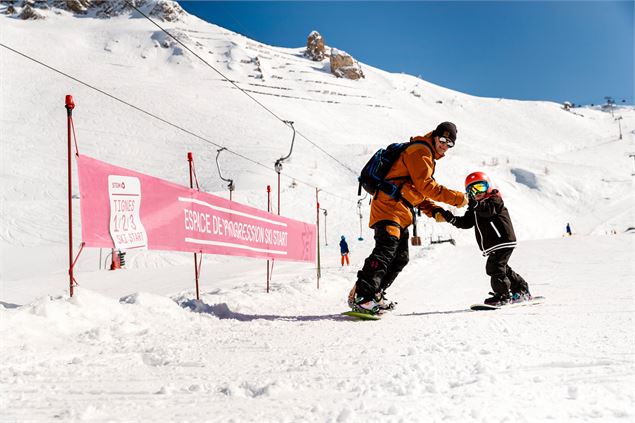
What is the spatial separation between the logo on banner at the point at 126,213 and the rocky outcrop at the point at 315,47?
112059mm

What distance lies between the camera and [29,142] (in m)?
39.1

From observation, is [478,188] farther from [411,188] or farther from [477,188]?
[411,188]

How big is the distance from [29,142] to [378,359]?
4511 centimetres

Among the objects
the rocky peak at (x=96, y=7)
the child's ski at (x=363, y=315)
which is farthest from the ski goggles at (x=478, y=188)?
the rocky peak at (x=96, y=7)

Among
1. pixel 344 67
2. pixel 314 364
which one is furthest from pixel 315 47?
pixel 314 364

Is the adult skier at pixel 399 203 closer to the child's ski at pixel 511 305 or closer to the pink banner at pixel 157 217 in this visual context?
the child's ski at pixel 511 305

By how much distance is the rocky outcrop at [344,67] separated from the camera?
9738 cm

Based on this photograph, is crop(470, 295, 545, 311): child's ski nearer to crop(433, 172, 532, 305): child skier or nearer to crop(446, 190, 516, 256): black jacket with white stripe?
crop(433, 172, 532, 305): child skier

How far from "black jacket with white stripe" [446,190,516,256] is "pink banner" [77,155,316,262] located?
9.95ft

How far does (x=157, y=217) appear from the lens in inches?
193

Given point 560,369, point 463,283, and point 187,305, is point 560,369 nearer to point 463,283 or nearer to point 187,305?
point 187,305

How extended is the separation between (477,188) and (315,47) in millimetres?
113601

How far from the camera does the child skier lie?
4.72 m

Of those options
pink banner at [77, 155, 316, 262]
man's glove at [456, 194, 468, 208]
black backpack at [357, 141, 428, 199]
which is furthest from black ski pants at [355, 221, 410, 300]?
pink banner at [77, 155, 316, 262]
